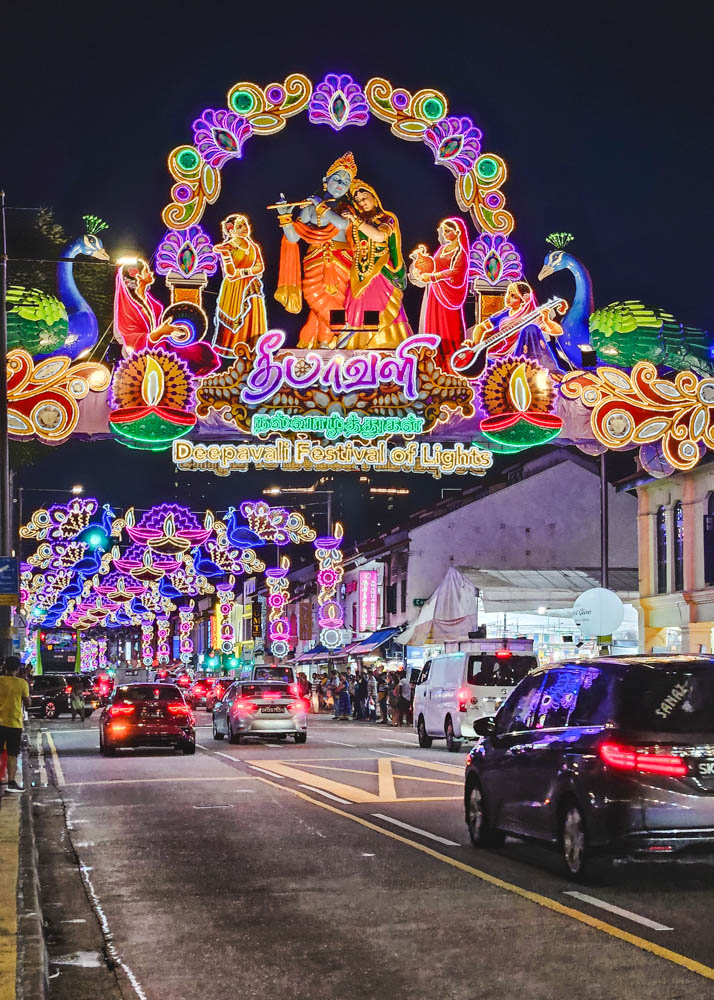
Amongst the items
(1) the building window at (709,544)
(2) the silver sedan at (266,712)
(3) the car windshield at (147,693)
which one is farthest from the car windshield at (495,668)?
(1) the building window at (709,544)

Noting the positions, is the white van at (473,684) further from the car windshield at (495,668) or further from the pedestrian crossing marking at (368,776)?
the pedestrian crossing marking at (368,776)

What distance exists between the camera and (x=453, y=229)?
1300 inches

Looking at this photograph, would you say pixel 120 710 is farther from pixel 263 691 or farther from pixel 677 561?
pixel 677 561

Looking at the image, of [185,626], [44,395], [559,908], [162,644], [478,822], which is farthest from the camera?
[162,644]

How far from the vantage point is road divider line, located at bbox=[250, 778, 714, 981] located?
7777 millimetres

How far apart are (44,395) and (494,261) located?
1128 centimetres

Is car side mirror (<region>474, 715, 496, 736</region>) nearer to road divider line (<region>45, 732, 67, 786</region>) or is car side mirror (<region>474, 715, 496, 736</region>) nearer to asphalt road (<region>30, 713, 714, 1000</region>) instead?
asphalt road (<region>30, 713, 714, 1000</region>)

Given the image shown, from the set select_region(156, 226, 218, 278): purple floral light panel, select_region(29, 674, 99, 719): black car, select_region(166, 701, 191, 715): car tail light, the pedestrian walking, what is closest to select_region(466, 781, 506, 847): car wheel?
the pedestrian walking

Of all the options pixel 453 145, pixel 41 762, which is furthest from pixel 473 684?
pixel 453 145

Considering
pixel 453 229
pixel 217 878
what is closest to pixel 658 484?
pixel 453 229

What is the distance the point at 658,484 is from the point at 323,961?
32276 mm

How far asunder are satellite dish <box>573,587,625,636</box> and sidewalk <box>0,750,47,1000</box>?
14.2 meters

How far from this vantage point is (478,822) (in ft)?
42.3

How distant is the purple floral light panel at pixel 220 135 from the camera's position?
104 feet
